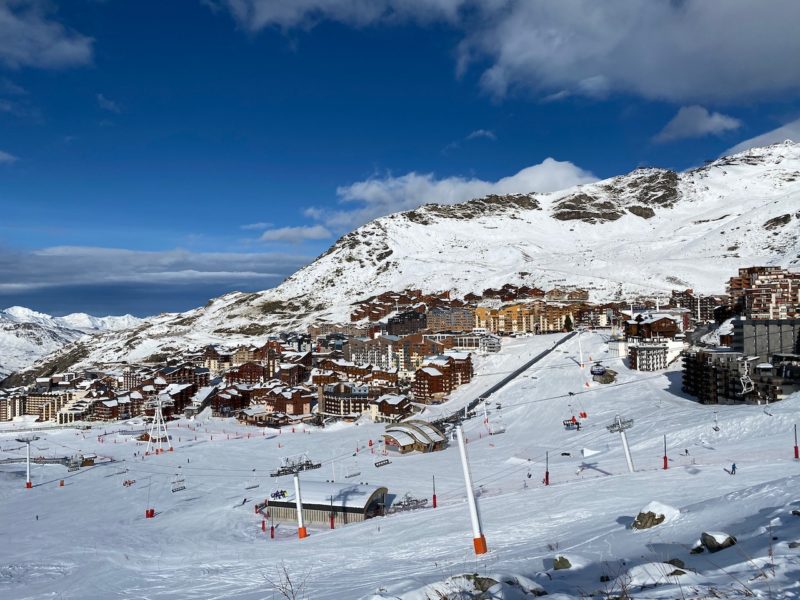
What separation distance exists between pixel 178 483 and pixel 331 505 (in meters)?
15.6

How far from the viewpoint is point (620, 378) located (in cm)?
5459

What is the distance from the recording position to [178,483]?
3700 centimetres

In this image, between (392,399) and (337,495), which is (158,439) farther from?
(337,495)

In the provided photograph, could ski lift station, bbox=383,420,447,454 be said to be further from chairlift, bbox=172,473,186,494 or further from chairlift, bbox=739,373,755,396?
chairlift, bbox=739,373,755,396

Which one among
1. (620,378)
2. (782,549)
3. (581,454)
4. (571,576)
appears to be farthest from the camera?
(620,378)

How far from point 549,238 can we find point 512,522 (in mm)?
188468

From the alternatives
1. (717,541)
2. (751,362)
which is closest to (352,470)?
(751,362)

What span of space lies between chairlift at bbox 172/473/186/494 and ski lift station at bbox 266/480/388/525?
1119cm

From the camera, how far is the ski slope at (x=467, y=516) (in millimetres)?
9609

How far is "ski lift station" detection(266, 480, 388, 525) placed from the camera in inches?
1023

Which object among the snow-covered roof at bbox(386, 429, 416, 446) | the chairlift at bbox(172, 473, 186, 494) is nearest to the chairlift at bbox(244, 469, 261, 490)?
the chairlift at bbox(172, 473, 186, 494)

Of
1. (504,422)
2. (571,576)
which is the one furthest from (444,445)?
(571,576)

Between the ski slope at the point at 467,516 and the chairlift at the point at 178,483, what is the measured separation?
52 cm

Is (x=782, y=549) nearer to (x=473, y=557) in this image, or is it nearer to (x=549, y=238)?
(x=473, y=557)
